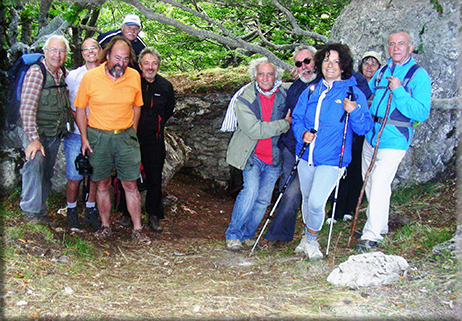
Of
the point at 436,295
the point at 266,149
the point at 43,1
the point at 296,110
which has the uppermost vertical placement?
the point at 43,1

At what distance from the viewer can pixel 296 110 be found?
500 cm

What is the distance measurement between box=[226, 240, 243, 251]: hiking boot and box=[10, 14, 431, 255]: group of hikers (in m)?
0.01

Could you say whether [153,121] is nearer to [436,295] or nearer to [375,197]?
[375,197]

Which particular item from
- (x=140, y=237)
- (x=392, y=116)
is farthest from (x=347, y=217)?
(x=140, y=237)

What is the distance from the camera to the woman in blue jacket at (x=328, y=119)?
473 centimetres

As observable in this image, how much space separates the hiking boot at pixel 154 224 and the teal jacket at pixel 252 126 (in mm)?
1829

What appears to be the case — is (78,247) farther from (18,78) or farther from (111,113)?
(18,78)

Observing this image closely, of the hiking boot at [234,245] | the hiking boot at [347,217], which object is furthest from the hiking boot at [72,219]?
the hiking boot at [347,217]

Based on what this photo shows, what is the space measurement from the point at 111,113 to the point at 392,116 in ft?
11.1

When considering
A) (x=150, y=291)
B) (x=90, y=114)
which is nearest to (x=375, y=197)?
(x=150, y=291)

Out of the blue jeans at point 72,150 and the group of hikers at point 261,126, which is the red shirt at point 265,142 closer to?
the group of hikers at point 261,126

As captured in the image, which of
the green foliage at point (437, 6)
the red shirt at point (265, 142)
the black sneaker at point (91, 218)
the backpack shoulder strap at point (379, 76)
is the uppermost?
the green foliage at point (437, 6)

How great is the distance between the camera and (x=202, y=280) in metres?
4.70

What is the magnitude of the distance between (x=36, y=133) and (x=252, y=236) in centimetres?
311
